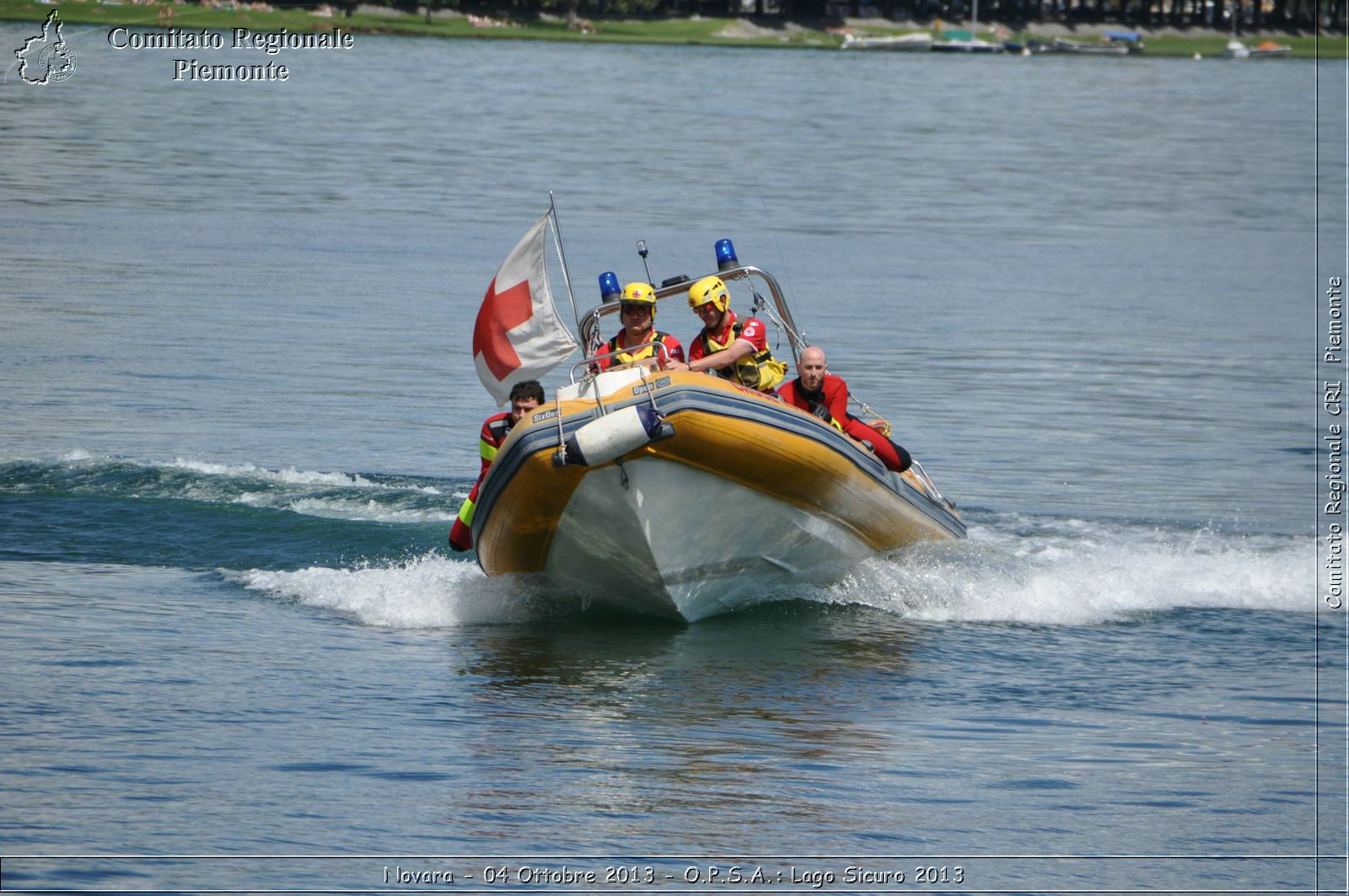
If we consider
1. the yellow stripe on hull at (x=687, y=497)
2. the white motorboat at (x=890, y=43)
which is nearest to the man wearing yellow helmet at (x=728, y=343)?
the yellow stripe on hull at (x=687, y=497)

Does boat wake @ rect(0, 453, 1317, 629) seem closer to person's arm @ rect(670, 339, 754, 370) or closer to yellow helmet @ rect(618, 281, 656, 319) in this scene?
person's arm @ rect(670, 339, 754, 370)

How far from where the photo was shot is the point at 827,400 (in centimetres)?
1171

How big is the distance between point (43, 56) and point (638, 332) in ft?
147

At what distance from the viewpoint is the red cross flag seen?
11625 millimetres

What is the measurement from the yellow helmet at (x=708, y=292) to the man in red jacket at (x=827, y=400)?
2.18ft

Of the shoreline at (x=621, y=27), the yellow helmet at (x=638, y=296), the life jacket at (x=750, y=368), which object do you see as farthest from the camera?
the shoreline at (x=621, y=27)

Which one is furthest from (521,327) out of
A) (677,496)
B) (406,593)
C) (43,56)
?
(43,56)

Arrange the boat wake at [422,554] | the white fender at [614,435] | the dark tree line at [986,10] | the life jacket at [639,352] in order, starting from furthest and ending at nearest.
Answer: the dark tree line at [986,10] < the boat wake at [422,554] < the life jacket at [639,352] < the white fender at [614,435]

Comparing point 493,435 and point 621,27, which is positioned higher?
point 621,27

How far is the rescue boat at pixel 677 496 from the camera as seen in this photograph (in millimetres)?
10289

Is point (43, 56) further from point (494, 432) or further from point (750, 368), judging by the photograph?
point (750, 368)

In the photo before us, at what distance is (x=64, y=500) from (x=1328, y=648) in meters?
9.11

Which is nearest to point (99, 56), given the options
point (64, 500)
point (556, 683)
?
point (64, 500)

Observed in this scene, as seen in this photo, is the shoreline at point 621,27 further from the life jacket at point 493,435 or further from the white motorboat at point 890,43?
the life jacket at point 493,435
